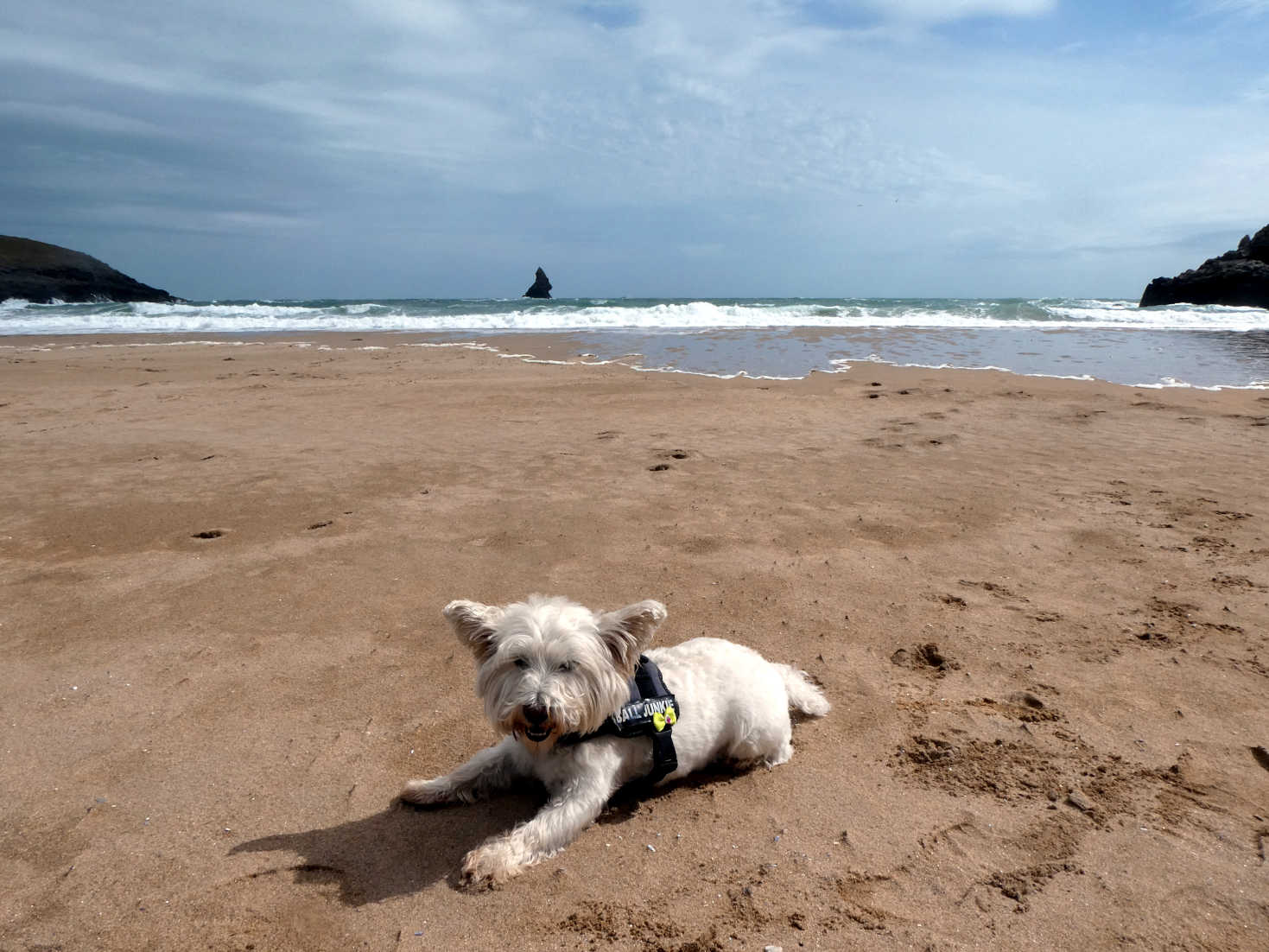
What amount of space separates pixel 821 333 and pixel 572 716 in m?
26.8

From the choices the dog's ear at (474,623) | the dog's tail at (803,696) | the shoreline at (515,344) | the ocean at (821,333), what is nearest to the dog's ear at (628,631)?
the dog's ear at (474,623)

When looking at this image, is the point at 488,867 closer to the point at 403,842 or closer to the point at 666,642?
the point at 403,842

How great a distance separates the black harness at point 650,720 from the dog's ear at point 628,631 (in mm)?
202

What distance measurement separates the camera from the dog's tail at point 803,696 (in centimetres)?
394

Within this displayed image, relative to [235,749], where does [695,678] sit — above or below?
above

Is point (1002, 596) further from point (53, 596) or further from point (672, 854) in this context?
point (53, 596)

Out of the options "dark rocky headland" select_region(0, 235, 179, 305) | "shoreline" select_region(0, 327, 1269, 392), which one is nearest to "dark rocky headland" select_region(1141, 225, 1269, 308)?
"shoreline" select_region(0, 327, 1269, 392)

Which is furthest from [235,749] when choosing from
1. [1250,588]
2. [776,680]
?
[1250,588]

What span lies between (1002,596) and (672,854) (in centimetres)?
338

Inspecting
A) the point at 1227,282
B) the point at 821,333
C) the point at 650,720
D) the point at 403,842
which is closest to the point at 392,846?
the point at 403,842

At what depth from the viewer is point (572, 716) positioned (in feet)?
9.73

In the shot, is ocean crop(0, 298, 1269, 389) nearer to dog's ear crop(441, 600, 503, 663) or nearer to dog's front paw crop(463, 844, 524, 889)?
dog's ear crop(441, 600, 503, 663)

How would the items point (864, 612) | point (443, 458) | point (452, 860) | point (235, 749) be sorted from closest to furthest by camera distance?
point (452, 860) → point (235, 749) → point (864, 612) → point (443, 458)

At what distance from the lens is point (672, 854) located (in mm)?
3010
